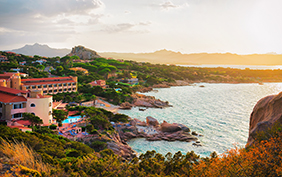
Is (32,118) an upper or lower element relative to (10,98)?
lower

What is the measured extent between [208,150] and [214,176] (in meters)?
12.5

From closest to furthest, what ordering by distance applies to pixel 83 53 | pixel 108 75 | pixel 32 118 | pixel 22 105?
pixel 32 118 → pixel 22 105 → pixel 108 75 → pixel 83 53

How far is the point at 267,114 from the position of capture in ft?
35.2

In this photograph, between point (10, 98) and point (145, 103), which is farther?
point (145, 103)

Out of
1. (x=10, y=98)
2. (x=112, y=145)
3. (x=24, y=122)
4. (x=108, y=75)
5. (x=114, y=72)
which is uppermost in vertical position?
(x=114, y=72)

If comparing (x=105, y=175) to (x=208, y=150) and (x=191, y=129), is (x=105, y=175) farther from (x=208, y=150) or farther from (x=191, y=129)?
(x=191, y=129)

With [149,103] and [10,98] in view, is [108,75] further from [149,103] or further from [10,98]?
[10,98]

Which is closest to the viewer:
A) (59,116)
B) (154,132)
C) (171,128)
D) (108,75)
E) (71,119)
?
(59,116)

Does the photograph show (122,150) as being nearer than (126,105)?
Yes

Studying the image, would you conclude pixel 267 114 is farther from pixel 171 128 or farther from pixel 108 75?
pixel 108 75

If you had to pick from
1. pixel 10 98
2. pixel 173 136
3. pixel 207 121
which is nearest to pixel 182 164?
pixel 173 136

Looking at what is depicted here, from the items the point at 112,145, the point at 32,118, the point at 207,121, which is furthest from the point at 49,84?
the point at 207,121

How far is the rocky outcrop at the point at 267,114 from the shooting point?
991 centimetres

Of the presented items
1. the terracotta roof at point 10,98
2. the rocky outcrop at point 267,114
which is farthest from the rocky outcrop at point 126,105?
the rocky outcrop at point 267,114
